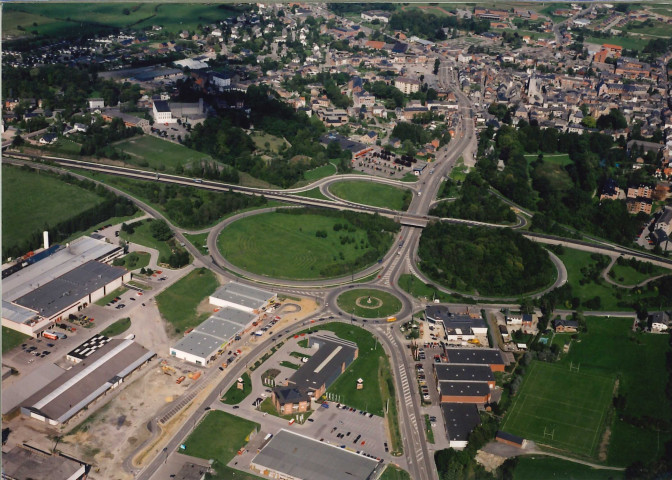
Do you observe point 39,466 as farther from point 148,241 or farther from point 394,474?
point 148,241

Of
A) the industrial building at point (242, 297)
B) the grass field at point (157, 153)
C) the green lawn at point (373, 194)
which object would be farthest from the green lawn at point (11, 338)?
the green lawn at point (373, 194)

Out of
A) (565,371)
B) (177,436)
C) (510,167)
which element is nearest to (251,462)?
(177,436)

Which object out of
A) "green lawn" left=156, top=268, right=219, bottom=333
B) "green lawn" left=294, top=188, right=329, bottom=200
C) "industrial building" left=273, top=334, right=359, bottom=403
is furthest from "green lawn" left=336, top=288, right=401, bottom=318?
"green lawn" left=294, top=188, right=329, bottom=200

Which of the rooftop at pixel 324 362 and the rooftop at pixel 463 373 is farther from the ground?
the rooftop at pixel 463 373

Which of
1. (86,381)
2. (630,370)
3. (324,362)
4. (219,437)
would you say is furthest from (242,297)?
(630,370)

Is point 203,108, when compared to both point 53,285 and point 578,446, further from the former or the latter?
point 578,446

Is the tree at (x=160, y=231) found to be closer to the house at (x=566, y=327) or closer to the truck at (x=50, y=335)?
the truck at (x=50, y=335)
